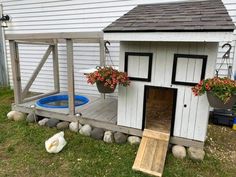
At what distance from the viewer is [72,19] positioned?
5570 millimetres

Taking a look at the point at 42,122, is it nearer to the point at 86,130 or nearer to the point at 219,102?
the point at 86,130

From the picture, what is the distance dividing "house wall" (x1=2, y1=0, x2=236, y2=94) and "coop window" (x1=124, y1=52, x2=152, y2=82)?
2020 mm

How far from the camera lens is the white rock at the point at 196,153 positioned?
2.93m

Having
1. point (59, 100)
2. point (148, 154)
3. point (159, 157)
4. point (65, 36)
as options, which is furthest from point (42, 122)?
point (159, 157)

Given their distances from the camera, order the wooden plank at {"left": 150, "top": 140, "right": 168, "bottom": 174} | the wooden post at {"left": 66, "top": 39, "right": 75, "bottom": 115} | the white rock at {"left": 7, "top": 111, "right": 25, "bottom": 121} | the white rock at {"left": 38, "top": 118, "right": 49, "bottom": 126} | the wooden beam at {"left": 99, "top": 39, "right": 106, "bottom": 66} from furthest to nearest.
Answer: the wooden beam at {"left": 99, "top": 39, "right": 106, "bottom": 66}
the white rock at {"left": 7, "top": 111, "right": 25, "bottom": 121}
the white rock at {"left": 38, "top": 118, "right": 49, "bottom": 126}
the wooden post at {"left": 66, "top": 39, "right": 75, "bottom": 115}
the wooden plank at {"left": 150, "top": 140, "right": 168, "bottom": 174}

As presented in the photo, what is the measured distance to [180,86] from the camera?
2.96 m

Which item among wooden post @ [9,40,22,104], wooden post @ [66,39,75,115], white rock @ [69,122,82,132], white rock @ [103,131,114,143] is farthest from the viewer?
wooden post @ [9,40,22,104]

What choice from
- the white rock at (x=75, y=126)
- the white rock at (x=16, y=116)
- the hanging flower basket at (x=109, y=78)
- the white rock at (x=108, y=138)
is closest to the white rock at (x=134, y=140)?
the white rock at (x=108, y=138)

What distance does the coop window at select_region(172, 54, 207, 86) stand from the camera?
9.12ft

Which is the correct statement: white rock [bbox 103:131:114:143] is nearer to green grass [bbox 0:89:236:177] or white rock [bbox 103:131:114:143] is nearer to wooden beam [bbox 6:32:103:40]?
green grass [bbox 0:89:236:177]

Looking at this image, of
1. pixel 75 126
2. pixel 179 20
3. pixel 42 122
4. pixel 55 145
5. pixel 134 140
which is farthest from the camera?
pixel 42 122

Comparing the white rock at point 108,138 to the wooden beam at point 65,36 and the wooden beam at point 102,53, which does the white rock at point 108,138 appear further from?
the wooden beam at point 102,53

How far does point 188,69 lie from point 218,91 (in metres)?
0.53

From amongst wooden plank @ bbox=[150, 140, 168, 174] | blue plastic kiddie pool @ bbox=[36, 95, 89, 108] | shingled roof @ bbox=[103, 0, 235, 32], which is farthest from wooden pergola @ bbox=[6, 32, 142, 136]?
shingled roof @ bbox=[103, 0, 235, 32]
